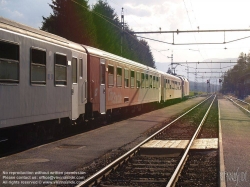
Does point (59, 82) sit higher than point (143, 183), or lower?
higher

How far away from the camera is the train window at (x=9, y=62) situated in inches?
386

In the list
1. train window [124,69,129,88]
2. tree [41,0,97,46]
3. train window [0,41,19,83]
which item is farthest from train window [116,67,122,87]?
tree [41,0,97,46]

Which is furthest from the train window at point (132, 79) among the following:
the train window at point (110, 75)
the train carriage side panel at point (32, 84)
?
the train carriage side panel at point (32, 84)

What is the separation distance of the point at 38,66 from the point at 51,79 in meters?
0.99

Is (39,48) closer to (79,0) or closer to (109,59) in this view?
(109,59)

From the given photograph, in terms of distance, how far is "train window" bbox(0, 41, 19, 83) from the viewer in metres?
9.80

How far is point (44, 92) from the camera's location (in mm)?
12180

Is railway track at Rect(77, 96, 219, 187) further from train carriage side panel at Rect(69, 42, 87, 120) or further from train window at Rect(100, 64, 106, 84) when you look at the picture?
train window at Rect(100, 64, 106, 84)

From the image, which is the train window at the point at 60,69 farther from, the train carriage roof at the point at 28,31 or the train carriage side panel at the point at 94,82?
the train carriage side panel at the point at 94,82

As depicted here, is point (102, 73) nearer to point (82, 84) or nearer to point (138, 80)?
point (82, 84)

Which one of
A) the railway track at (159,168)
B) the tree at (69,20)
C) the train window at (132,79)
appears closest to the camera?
the railway track at (159,168)

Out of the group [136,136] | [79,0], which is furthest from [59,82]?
[79,0]

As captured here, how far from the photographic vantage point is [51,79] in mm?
12688

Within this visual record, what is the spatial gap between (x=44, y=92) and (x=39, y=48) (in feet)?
3.94
